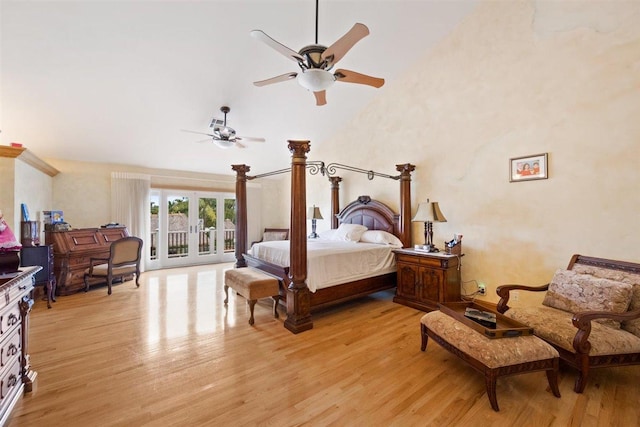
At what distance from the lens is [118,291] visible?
15.0 feet

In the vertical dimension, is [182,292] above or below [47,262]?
below

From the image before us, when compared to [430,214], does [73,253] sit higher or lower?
lower

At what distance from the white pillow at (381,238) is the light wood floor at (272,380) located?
4.50ft

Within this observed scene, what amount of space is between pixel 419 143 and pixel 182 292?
187 inches

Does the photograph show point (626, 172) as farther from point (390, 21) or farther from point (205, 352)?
point (205, 352)

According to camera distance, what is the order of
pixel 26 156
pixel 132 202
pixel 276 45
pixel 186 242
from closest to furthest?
pixel 276 45 < pixel 26 156 < pixel 132 202 < pixel 186 242

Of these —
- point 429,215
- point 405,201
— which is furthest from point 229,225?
point 429,215

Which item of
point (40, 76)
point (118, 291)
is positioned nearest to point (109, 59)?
point (40, 76)

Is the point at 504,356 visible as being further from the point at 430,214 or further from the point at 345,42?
the point at 345,42

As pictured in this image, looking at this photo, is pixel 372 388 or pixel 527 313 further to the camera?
pixel 527 313

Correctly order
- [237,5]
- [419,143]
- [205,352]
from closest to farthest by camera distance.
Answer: [205,352], [237,5], [419,143]

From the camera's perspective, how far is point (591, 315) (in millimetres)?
1967

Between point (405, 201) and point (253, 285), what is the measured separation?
9.09 ft

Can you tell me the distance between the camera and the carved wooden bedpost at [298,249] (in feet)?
10.2
